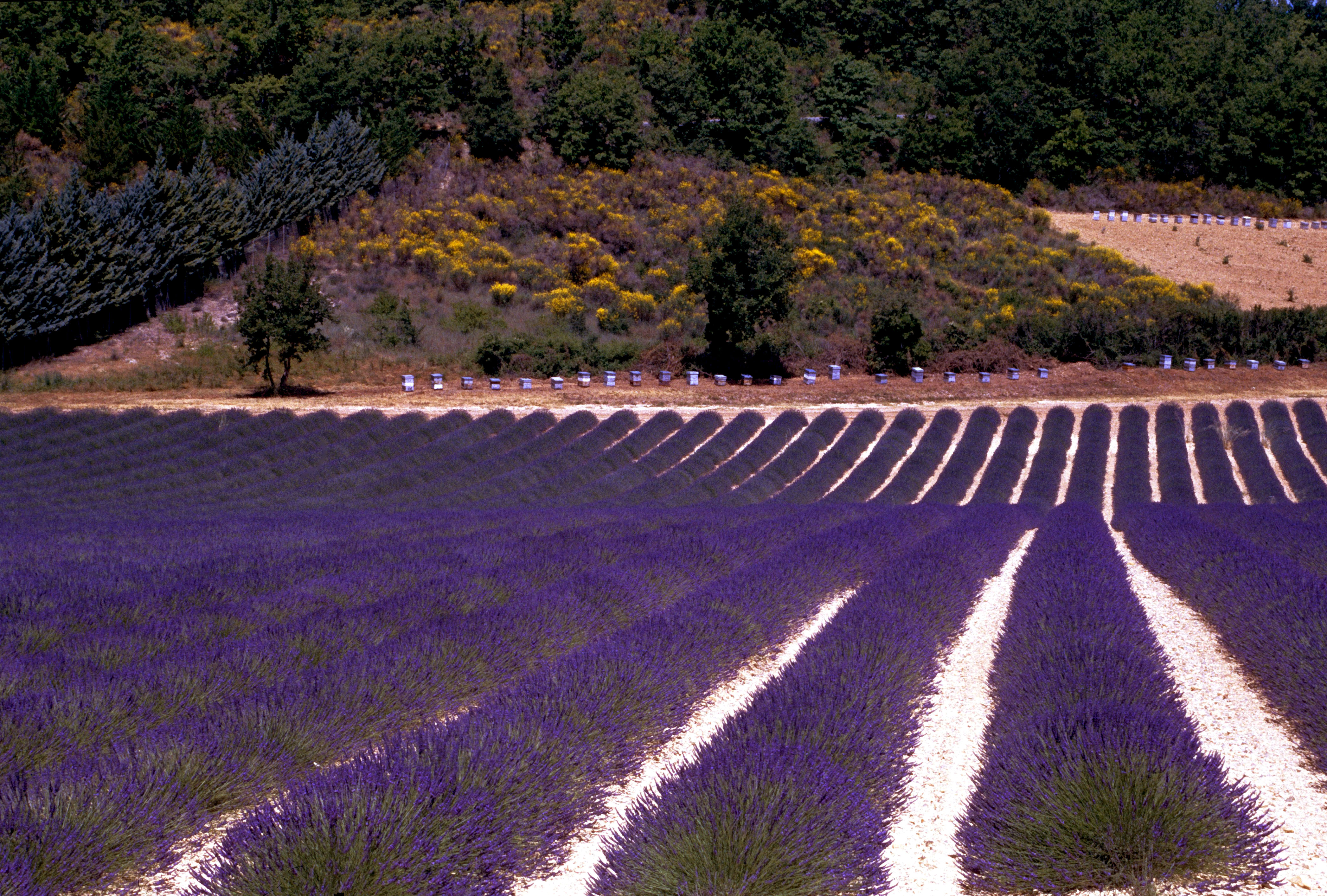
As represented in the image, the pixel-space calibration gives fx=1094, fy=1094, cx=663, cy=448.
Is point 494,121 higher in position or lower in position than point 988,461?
higher

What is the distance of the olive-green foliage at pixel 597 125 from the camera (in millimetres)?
55969

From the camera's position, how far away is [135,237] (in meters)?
38.9

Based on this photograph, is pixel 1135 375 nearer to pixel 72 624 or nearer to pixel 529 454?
pixel 529 454

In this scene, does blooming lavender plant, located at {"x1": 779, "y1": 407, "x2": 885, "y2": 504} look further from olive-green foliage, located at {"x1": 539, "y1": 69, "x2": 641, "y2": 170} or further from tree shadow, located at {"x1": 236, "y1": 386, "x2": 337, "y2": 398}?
olive-green foliage, located at {"x1": 539, "y1": 69, "x2": 641, "y2": 170}

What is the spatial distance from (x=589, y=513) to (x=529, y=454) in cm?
748

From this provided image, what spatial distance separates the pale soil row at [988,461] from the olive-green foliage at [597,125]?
102 feet

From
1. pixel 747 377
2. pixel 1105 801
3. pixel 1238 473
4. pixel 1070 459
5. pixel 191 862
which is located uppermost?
pixel 747 377

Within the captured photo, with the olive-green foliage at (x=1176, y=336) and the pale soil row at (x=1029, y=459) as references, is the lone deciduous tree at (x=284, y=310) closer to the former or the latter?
the pale soil row at (x=1029, y=459)

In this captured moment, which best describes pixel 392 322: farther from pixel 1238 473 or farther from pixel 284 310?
pixel 1238 473

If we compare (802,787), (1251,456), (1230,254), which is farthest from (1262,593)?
(1230,254)

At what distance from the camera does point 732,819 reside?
4738mm

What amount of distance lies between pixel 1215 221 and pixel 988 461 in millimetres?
41892

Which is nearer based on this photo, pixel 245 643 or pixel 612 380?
pixel 245 643

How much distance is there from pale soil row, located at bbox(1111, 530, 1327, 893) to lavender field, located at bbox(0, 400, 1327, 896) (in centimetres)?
3
